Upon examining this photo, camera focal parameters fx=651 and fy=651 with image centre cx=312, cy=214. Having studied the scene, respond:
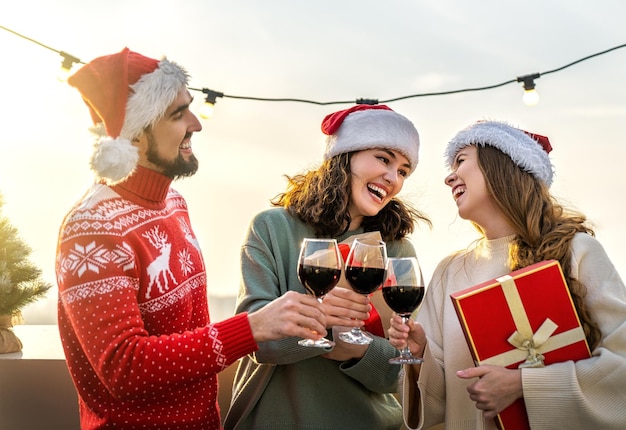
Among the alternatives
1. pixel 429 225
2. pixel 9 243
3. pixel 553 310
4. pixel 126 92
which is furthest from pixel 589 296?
pixel 9 243

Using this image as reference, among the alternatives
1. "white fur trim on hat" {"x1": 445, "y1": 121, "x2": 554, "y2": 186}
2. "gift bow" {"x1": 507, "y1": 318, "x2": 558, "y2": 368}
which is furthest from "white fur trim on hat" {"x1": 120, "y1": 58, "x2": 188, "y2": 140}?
"gift bow" {"x1": 507, "y1": 318, "x2": 558, "y2": 368}

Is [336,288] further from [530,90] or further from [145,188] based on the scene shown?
[530,90]

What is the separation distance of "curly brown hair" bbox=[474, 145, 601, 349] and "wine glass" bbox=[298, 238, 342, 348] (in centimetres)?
66

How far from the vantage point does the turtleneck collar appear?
1699 mm

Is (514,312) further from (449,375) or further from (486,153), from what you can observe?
(486,153)

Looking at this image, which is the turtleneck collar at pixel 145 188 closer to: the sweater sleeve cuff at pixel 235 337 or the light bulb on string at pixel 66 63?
the sweater sleeve cuff at pixel 235 337

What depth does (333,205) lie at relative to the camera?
7.54ft

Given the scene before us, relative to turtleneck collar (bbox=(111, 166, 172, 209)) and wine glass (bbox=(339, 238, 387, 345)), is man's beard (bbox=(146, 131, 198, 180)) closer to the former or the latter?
turtleneck collar (bbox=(111, 166, 172, 209))

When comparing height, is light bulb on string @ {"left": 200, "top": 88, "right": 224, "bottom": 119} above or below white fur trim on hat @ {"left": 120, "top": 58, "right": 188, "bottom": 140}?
above

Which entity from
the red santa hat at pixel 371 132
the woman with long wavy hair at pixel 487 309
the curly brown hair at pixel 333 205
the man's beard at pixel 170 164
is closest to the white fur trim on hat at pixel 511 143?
the woman with long wavy hair at pixel 487 309

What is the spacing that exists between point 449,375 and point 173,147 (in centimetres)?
107

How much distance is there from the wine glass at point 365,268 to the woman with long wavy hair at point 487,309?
13cm

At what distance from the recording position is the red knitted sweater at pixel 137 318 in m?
1.48

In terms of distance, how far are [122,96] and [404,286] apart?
90 cm
